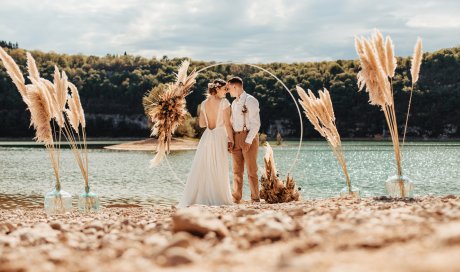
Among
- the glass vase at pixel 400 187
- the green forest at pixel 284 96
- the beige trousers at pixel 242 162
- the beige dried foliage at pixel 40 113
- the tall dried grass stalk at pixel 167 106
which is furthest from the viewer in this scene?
the green forest at pixel 284 96

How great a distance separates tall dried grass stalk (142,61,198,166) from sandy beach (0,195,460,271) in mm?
5227

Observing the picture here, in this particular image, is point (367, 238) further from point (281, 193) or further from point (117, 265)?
point (281, 193)

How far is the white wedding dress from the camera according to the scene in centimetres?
930

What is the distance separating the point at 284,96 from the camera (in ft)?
234

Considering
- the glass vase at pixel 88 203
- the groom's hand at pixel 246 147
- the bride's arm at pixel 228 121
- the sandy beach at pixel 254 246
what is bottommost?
the glass vase at pixel 88 203

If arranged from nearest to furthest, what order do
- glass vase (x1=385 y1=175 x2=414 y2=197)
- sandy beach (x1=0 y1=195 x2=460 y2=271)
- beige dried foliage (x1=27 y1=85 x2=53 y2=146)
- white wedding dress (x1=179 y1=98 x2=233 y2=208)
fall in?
1. sandy beach (x1=0 y1=195 x2=460 y2=271)
2. glass vase (x1=385 y1=175 x2=414 y2=197)
3. beige dried foliage (x1=27 y1=85 x2=53 y2=146)
4. white wedding dress (x1=179 y1=98 x2=233 y2=208)

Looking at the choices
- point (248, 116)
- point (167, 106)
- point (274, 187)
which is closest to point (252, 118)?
point (248, 116)

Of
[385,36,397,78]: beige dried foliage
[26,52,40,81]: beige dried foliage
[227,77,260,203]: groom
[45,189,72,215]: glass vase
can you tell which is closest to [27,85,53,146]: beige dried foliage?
[26,52,40,81]: beige dried foliage

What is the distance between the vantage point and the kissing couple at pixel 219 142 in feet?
30.6

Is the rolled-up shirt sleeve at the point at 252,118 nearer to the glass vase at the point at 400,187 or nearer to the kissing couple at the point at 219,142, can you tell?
the kissing couple at the point at 219,142

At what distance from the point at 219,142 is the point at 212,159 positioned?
10.6 inches

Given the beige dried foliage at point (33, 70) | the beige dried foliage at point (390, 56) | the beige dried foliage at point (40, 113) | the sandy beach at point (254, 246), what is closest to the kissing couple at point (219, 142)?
the beige dried foliage at point (40, 113)

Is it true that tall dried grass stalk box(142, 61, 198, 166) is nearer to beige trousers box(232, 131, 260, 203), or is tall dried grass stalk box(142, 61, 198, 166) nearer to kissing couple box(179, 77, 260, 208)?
kissing couple box(179, 77, 260, 208)

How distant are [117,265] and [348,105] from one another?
69.2 metres
